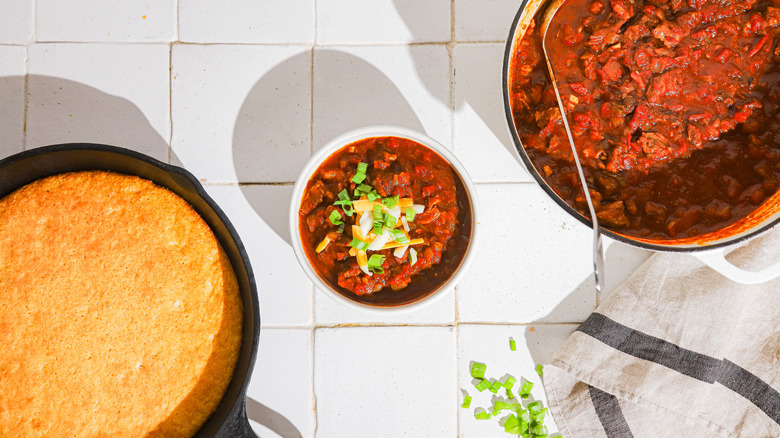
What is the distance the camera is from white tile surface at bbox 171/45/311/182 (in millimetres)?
1970

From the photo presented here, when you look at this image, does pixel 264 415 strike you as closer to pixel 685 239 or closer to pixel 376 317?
pixel 376 317

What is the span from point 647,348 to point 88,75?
7.25 feet

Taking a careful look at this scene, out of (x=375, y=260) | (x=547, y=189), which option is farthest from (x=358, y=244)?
(x=547, y=189)

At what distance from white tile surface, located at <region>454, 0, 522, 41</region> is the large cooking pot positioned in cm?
33

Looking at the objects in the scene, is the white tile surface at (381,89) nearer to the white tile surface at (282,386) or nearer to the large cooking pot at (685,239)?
the large cooking pot at (685,239)

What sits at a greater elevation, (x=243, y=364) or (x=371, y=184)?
(x=371, y=184)

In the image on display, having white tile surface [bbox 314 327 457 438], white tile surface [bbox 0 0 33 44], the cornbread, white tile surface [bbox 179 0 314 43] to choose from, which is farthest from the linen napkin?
white tile surface [bbox 0 0 33 44]

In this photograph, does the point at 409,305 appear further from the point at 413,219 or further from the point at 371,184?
the point at 371,184

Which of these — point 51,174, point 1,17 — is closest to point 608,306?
point 51,174

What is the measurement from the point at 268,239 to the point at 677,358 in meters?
1.49

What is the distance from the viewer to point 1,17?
6.55 ft

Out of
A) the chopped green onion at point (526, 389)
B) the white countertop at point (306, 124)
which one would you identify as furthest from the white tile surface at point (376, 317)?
the chopped green onion at point (526, 389)

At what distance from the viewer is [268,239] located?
1.97 m

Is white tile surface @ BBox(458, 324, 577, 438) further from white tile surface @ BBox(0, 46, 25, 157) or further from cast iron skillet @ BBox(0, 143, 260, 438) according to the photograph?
white tile surface @ BBox(0, 46, 25, 157)
